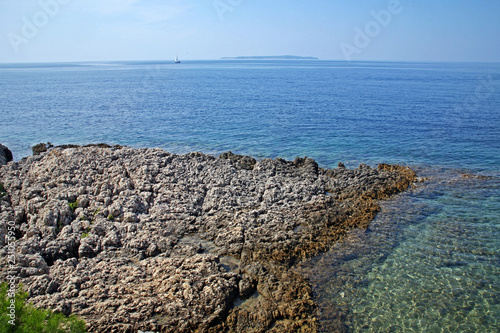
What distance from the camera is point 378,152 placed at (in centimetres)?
3638

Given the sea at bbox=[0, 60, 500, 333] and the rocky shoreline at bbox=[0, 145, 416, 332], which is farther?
the sea at bbox=[0, 60, 500, 333]

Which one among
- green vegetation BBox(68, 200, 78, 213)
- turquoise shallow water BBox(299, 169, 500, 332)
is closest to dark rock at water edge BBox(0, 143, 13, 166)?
green vegetation BBox(68, 200, 78, 213)

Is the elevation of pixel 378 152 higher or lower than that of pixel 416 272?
higher

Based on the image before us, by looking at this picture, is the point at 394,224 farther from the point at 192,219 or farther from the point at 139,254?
the point at 139,254

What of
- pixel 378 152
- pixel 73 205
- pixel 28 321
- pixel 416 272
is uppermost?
pixel 378 152

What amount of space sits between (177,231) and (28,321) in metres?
9.80

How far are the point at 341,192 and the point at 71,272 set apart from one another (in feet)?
60.5

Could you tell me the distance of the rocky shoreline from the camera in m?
13.5

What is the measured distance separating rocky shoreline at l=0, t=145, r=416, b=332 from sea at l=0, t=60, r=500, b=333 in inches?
75.4

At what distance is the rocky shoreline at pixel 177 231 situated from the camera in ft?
44.4
